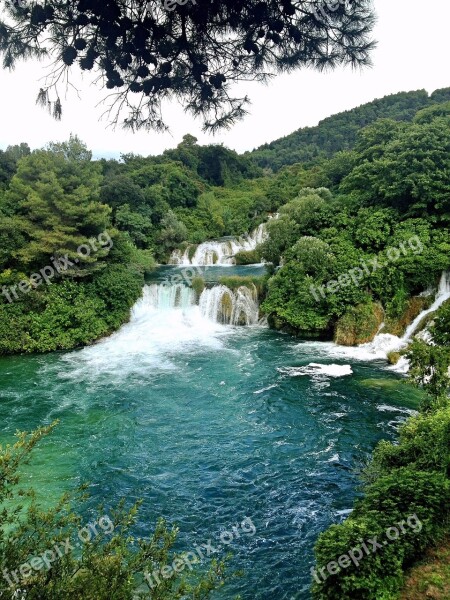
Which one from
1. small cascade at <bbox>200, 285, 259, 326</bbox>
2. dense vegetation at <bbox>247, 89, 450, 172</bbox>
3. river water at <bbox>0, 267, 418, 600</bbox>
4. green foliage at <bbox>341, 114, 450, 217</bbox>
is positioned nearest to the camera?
river water at <bbox>0, 267, 418, 600</bbox>

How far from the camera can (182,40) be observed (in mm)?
3861

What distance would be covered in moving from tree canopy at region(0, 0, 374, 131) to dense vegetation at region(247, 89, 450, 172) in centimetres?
5656

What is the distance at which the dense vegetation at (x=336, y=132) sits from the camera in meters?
58.8

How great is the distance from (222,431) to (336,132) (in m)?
66.0

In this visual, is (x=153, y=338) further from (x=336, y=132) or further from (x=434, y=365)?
(x=336, y=132)

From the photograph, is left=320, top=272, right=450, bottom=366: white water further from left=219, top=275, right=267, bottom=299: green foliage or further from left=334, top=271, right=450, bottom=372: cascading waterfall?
left=219, top=275, right=267, bottom=299: green foliage

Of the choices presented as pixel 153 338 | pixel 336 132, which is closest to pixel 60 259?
pixel 153 338

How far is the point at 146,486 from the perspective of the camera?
8422 mm

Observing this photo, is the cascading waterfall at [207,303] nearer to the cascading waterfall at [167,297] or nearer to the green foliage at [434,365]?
the cascading waterfall at [167,297]

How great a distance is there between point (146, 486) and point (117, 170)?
3244 centimetres

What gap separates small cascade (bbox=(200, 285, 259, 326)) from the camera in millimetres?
20328

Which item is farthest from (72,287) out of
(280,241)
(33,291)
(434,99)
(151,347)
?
(434,99)

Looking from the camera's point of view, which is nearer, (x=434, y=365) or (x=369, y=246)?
(x=434, y=365)

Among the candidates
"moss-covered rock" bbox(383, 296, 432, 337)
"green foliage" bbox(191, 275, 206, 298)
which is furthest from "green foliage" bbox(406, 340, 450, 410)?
"green foliage" bbox(191, 275, 206, 298)
